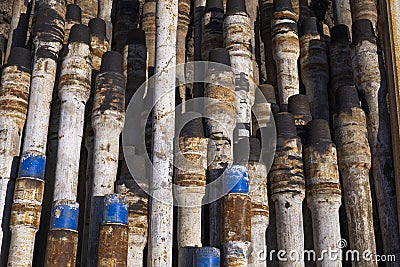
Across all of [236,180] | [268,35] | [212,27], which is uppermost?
[268,35]

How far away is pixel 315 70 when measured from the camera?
18.4ft

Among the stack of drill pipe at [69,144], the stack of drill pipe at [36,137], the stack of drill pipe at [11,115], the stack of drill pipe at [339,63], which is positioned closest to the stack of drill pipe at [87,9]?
the stack of drill pipe at [36,137]

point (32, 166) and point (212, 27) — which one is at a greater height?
point (212, 27)

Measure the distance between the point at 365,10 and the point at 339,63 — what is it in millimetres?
708

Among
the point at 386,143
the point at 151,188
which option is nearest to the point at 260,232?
the point at 151,188

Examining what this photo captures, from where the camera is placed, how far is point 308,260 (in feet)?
16.2

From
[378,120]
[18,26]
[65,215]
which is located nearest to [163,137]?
[65,215]

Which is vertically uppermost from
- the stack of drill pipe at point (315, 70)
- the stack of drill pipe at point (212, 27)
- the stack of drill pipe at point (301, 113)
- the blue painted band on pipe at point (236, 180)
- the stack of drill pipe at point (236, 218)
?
the stack of drill pipe at point (212, 27)

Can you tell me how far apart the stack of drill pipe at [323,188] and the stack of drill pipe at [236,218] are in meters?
0.62

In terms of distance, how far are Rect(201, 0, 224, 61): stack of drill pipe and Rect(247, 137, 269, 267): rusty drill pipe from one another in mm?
1029

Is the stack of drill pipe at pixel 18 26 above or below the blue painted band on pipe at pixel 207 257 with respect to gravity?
above

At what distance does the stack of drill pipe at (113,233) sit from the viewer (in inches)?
170

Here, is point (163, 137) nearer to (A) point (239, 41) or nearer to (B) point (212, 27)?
(A) point (239, 41)

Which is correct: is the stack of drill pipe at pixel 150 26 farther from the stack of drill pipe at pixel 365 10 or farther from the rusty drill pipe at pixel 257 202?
the stack of drill pipe at pixel 365 10
